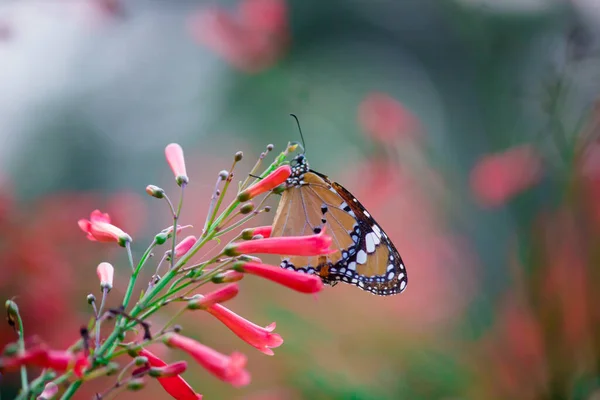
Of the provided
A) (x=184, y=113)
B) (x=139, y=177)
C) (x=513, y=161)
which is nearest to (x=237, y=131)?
(x=184, y=113)

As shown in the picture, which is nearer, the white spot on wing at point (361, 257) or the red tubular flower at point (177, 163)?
the red tubular flower at point (177, 163)

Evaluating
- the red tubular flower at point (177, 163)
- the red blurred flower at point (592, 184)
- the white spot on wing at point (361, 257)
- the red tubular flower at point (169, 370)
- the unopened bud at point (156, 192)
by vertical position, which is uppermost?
the red blurred flower at point (592, 184)

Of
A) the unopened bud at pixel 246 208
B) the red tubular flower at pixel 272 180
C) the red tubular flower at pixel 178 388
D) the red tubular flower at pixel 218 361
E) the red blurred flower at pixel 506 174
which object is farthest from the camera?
the red blurred flower at pixel 506 174

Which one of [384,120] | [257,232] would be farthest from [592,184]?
[257,232]

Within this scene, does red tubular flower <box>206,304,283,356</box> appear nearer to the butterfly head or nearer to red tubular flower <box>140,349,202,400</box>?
red tubular flower <box>140,349,202,400</box>

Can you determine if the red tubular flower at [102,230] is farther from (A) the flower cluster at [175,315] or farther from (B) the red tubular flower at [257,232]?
(B) the red tubular flower at [257,232]

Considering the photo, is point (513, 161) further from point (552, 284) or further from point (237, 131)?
point (237, 131)

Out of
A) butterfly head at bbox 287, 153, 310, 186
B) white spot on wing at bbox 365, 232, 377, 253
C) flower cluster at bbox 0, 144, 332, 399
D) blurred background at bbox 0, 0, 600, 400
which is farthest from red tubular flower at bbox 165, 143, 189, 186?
blurred background at bbox 0, 0, 600, 400

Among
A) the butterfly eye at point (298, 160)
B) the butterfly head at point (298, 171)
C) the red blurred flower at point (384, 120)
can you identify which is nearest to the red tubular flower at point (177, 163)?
the butterfly head at point (298, 171)

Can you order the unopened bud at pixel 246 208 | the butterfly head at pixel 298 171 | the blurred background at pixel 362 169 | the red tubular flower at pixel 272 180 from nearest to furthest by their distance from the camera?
the unopened bud at pixel 246 208 < the red tubular flower at pixel 272 180 < the butterfly head at pixel 298 171 < the blurred background at pixel 362 169
